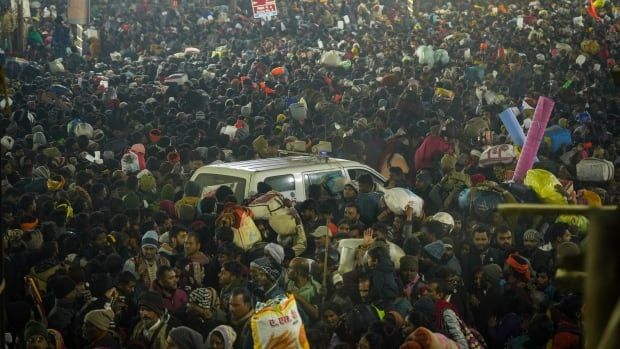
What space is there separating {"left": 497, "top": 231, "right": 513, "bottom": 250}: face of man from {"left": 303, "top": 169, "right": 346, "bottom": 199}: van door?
2861 millimetres

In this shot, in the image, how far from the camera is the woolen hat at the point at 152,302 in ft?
20.4

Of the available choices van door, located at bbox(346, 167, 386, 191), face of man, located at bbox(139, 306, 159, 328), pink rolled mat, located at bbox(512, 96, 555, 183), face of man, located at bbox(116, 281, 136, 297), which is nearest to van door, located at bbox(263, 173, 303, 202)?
van door, located at bbox(346, 167, 386, 191)

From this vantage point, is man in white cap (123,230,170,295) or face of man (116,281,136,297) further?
man in white cap (123,230,170,295)

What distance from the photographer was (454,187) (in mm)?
9414

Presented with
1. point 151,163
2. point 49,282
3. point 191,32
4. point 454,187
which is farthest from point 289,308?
point 191,32

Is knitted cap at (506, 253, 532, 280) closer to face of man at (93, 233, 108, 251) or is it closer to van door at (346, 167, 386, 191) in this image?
face of man at (93, 233, 108, 251)

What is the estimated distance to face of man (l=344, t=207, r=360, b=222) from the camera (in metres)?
8.12

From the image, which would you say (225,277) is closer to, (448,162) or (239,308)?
(239,308)

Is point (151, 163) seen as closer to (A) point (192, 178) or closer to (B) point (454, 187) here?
(A) point (192, 178)

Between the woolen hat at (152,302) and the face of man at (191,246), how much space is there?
3.21ft

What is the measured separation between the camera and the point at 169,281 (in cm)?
665

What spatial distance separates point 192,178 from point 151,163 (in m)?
0.82

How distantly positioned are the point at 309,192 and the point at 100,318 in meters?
3.92

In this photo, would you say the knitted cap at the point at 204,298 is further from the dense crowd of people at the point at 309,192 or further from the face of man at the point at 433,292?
the face of man at the point at 433,292
